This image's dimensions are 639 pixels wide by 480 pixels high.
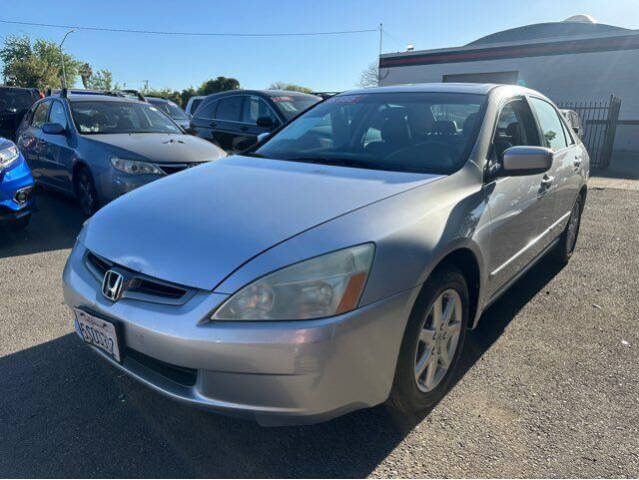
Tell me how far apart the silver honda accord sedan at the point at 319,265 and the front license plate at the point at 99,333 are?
0.03 ft

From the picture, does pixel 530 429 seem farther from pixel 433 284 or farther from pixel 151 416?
pixel 151 416

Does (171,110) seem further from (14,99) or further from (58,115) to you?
(58,115)

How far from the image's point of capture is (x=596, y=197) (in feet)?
28.6

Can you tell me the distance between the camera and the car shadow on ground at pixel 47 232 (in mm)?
4989

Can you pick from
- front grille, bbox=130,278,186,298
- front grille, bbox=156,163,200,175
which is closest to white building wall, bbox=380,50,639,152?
front grille, bbox=156,163,200,175

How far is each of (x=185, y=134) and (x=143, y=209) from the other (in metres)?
4.79

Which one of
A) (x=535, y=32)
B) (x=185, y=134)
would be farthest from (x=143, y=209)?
(x=535, y=32)

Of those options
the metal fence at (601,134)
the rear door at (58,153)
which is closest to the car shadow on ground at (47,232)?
the rear door at (58,153)

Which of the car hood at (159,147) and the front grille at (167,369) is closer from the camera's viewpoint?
the front grille at (167,369)

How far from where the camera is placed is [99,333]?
2.08m

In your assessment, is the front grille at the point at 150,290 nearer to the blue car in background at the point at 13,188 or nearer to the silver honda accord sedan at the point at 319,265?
the silver honda accord sedan at the point at 319,265

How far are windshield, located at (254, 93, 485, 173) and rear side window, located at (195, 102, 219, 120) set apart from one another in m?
5.45

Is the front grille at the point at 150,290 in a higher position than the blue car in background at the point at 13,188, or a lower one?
higher

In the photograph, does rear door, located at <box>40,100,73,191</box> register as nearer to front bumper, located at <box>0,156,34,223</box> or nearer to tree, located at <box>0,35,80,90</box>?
front bumper, located at <box>0,156,34,223</box>
